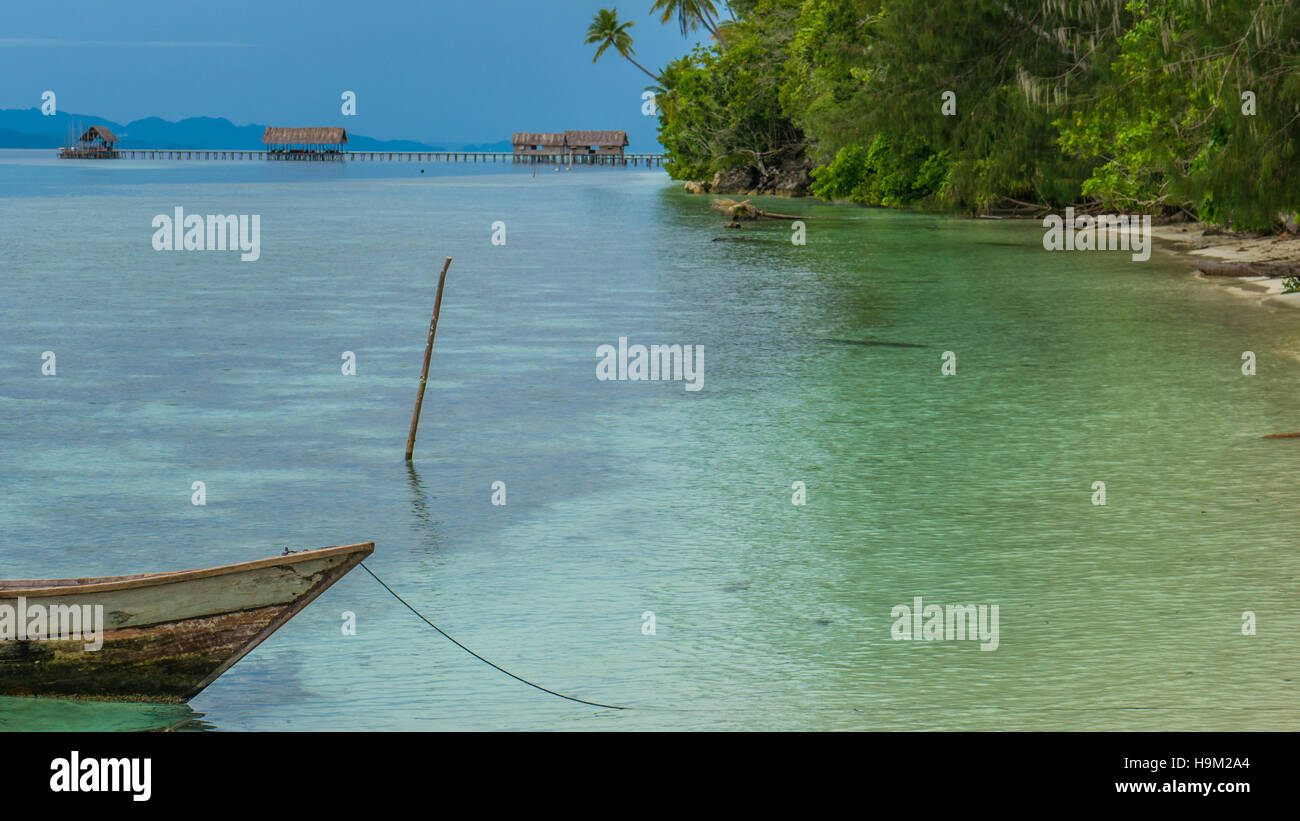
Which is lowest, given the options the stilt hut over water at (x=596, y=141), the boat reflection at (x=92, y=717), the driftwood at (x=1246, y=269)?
the boat reflection at (x=92, y=717)

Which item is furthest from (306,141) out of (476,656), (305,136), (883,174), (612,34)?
(476,656)

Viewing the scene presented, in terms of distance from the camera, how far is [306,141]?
17912 centimetres

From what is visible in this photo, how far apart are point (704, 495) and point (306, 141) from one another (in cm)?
17620

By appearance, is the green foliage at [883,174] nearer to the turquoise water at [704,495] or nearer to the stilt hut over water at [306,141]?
the turquoise water at [704,495]

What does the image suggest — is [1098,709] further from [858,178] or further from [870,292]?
[858,178]

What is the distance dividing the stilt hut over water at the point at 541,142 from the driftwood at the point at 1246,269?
541 feet

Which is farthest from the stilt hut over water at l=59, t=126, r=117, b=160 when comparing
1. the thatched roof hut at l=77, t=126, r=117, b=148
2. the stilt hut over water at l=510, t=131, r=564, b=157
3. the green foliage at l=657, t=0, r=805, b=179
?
the green foliage at l=657, t=0, r=805, b=179

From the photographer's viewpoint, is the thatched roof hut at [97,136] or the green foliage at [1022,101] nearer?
the green foliage at [1022,101]

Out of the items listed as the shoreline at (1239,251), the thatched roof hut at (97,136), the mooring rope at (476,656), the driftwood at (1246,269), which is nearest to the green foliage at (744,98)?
the shoreline at (1239,251)

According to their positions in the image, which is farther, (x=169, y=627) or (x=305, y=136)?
(x=305, y=136)

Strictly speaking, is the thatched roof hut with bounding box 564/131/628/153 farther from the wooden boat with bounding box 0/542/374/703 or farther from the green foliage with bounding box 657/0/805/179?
the wooden boat with bounding box 0/542/374/703

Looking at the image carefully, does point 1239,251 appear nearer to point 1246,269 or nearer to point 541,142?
point 1246,269

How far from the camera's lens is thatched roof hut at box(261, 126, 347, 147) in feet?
572

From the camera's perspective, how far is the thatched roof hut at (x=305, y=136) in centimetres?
17438
